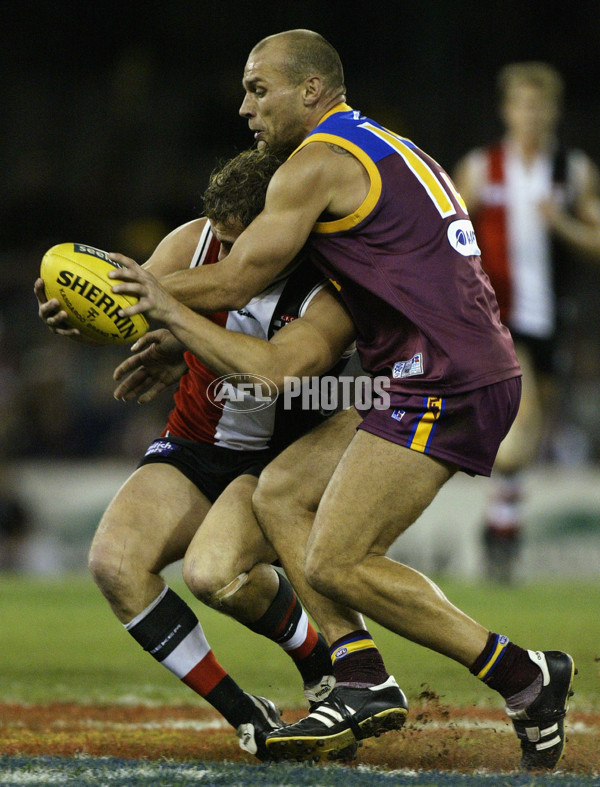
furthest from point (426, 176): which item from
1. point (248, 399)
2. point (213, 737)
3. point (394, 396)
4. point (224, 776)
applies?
point (213, 737)

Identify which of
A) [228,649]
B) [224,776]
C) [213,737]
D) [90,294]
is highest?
[90,294]

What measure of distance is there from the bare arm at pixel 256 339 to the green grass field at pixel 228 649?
Result: 1.46 meters

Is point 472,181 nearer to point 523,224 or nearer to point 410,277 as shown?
point 523,224

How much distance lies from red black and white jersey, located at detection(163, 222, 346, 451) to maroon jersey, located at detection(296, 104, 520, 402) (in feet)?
1.11

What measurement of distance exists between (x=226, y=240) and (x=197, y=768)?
1.78 metres

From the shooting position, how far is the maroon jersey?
11.7 feet

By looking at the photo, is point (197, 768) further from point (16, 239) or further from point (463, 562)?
point (16, 239)

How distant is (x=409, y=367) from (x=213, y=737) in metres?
1.56

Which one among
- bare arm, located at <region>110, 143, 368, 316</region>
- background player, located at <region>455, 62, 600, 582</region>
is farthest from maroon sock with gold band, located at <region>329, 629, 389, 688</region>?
background player, located at <region>455, 62, 600, 582</region>

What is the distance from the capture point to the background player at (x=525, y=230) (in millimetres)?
8094

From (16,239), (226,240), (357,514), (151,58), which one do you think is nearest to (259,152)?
(226,240)

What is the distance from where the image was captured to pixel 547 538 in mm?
10281

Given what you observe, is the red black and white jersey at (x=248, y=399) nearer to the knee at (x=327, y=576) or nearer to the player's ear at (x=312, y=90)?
the player's ear at (x=312, y=90)

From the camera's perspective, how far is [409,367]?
3619mm
